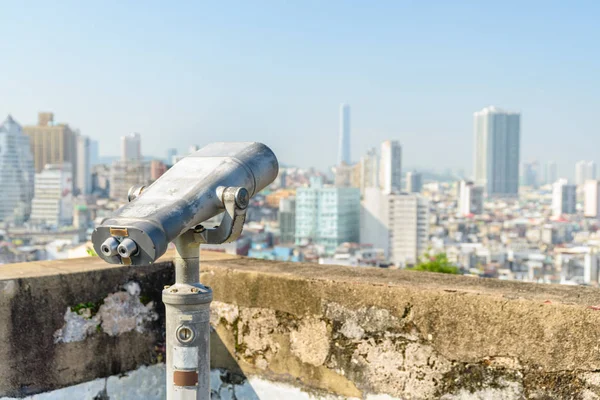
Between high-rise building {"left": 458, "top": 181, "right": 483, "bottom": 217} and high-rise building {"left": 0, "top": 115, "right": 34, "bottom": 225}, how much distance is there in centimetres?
7464

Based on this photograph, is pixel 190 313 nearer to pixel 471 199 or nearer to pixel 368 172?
pixel 471 199

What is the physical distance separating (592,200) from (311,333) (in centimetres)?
12722

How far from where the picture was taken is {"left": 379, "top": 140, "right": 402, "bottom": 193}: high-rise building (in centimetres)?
12875

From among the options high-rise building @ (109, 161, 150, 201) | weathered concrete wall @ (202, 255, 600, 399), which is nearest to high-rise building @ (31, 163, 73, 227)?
high-rise building @ (109, 161, 150, 201)

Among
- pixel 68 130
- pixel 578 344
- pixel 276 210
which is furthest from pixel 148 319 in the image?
pixel 68 130

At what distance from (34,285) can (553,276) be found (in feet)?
225

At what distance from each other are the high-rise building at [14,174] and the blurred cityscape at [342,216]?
0.58ft

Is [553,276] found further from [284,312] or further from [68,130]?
[68,130]

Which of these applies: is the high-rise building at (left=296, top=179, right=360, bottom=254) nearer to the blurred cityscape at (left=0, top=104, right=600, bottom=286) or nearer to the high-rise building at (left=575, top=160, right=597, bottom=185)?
the blurred cityscape at (left=0, top=104, right=600, bottom=286)

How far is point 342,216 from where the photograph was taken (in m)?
100

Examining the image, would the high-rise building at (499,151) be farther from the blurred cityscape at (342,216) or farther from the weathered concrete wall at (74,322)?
the weathered concrete wall at (74,322)

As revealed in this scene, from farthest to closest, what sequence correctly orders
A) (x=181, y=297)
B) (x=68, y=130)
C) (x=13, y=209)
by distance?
(x=68, y=130)
(x=13, y=209)
(x=181, y=297)

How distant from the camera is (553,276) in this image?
217ft

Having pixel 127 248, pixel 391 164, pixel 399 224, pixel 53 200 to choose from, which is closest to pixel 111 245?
pixel 127 248
